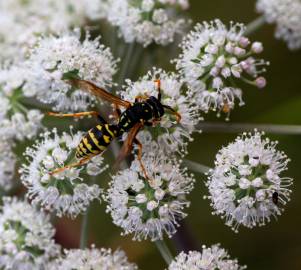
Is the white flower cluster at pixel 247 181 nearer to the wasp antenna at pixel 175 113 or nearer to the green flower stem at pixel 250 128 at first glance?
the wasp antenna at pixel 175 113

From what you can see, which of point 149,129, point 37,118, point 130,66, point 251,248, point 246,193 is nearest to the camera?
point 246,193

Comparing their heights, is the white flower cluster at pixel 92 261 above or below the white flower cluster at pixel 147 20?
below

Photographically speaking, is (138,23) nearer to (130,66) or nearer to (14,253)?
(130,66)

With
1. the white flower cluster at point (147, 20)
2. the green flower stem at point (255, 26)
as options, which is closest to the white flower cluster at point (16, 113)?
the white flower cluster at point (147, 20)

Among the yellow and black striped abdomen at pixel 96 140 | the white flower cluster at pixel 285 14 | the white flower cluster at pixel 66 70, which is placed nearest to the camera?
the yellow and black striped abdomen at pixel 96 140

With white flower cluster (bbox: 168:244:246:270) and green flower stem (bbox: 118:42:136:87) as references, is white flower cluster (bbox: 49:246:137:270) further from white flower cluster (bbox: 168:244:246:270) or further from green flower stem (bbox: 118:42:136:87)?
green flower stem (bbox: 118:42:136:87)

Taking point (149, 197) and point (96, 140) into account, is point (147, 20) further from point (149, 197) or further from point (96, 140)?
point (149, 197)

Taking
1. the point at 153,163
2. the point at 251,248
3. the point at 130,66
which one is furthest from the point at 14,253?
the point at 251,248
